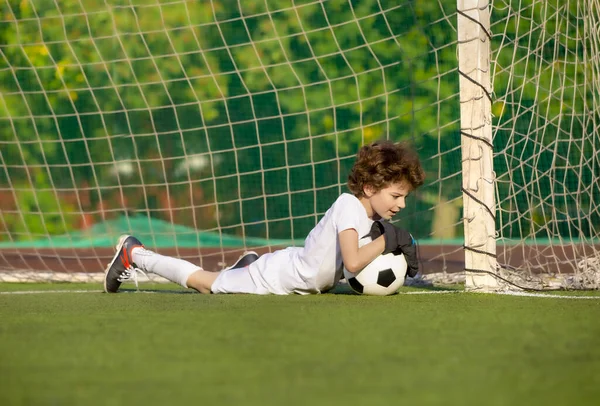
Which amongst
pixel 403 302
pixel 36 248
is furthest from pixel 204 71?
pixel 403 302

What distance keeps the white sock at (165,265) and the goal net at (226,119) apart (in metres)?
1.42

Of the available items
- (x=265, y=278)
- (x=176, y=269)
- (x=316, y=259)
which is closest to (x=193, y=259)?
(x=176, y=269)

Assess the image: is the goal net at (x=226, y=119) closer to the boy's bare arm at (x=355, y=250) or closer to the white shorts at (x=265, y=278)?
the white shorts at (x=265, y=278)

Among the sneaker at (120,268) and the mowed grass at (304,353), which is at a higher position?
the mowed grass at (304,353)

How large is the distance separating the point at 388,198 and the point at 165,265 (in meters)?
1.21

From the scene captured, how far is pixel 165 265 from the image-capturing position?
15.2ft

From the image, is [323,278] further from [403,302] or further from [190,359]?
[190,359]

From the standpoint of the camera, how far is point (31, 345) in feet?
8.81

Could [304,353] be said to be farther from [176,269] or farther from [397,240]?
[176,269]

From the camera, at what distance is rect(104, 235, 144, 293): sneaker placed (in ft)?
15.5

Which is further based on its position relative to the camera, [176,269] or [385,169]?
[176,269]

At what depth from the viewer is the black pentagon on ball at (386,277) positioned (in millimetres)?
4168

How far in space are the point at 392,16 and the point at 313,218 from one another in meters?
1.64

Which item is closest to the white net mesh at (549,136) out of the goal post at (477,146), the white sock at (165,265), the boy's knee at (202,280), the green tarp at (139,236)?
the goal post at (477,146)
